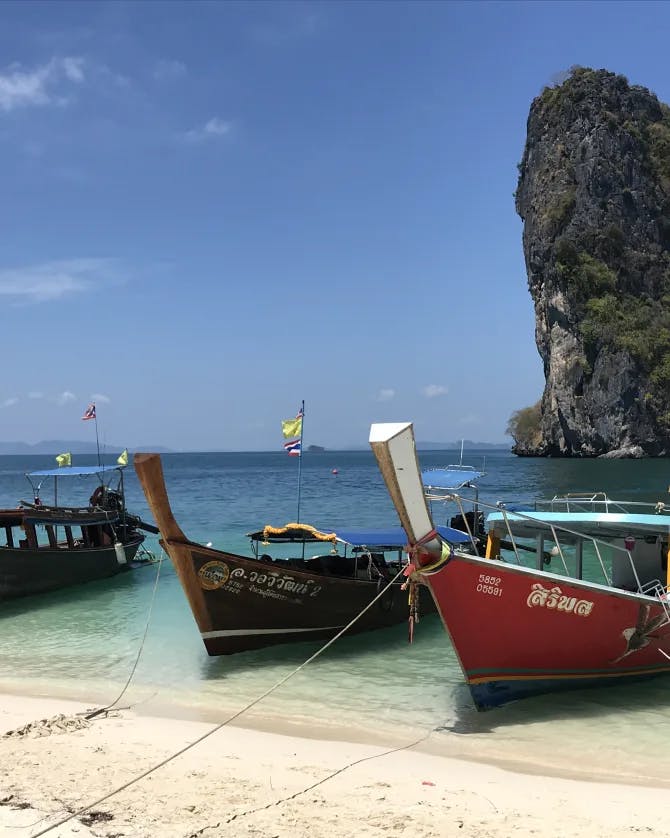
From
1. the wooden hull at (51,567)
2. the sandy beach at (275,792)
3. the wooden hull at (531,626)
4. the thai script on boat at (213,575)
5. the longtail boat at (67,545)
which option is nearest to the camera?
Result: the sandy beach at (275,792)

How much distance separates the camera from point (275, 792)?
251 inches

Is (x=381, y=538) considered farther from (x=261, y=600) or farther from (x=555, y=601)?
(x=555, y=601)

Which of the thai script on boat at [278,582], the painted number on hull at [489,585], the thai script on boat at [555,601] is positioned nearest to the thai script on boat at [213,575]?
the thai script on boat at [278,582]

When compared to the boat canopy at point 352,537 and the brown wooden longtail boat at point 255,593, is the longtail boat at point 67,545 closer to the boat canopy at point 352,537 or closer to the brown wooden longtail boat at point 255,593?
the boat canopy at point 352,537

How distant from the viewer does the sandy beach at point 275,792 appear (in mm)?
5648

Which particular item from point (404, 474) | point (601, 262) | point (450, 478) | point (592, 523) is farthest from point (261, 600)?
point (601, 262)

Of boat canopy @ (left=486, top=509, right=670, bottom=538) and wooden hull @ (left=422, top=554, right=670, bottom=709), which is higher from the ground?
boat canopy @ (left=486, top=509, right=670, bottom=538)

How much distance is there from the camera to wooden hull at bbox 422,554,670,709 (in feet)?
27.2

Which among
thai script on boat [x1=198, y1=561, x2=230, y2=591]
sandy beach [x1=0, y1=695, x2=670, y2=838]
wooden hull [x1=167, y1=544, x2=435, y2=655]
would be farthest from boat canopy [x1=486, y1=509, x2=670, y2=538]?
thai script on boat [x1=198, y1=561, x2=230, y2=591]

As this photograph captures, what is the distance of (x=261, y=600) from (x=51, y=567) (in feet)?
26.5

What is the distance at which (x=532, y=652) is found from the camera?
28.7ft

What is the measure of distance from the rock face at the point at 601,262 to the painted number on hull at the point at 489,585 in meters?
76.3

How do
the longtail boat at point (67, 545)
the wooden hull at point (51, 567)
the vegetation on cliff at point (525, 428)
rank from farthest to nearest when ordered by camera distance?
the vegetation on cliff at point (525, 428), the longtail boat at point (67, 545), the wooden hull at point (51, 567)

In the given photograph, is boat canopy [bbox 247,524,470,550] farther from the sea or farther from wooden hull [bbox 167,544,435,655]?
the sea
